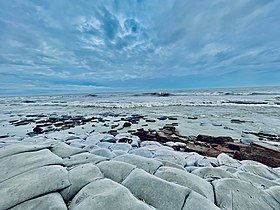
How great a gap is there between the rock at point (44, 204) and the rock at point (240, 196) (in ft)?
7.68

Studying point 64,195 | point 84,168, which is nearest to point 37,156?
point 84,168

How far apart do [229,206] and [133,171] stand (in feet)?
5.32

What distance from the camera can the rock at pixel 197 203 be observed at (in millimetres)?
2548

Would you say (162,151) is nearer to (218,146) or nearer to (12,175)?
(218,146)

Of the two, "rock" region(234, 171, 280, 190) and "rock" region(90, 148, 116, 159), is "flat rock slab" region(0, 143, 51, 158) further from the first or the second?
"rock" region(234, 171, 280, 190)

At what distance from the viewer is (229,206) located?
2762 millimetres

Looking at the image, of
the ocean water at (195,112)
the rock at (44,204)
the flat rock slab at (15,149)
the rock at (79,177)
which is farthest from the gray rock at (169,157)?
the ocean water at (195,112)

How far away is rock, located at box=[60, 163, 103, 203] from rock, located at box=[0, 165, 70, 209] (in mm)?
94

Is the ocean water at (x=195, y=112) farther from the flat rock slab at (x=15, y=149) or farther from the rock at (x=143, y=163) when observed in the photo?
the flat rock slab at (x=15, y=149)

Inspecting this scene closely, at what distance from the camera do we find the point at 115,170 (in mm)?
3473

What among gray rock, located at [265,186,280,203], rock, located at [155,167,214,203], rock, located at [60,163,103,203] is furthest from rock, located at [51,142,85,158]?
gray rock, located at [265,186,280,203]

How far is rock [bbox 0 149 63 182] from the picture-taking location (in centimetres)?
340

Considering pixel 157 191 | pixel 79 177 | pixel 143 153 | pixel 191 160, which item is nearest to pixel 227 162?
pixel 191 160

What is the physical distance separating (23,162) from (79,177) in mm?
1423
